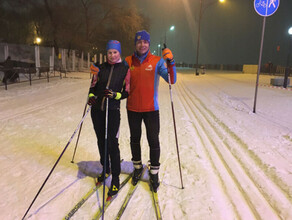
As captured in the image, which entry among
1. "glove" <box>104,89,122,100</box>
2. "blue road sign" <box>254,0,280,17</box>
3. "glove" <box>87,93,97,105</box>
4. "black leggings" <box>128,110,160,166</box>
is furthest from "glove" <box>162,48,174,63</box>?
"blue road sign" <box>254,0,280,17</box>

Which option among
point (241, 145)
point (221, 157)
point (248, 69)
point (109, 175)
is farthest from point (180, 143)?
point (248, 69)

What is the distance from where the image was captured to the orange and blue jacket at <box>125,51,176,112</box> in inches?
125

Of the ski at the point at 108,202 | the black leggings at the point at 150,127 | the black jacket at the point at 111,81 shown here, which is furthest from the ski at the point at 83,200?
the black jacket at the point at 111,81

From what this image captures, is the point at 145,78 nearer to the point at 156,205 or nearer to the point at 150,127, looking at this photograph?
the point at 150,127

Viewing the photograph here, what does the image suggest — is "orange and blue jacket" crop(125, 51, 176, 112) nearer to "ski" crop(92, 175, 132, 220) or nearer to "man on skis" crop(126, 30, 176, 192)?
"man on skis" crop(126, 30, 176, 192)

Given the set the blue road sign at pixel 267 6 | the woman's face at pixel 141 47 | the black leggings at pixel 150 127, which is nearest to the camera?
the woman's face at pixel 141 47

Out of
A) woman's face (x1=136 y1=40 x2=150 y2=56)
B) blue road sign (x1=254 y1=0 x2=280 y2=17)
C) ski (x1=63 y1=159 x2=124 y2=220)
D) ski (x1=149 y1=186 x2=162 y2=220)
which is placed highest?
blue road sign (x1=254 y1=0 x2=280 y2=17)

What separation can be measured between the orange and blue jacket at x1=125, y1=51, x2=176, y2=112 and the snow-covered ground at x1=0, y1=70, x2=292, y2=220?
124 cm

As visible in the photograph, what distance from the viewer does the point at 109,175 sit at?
3.69m

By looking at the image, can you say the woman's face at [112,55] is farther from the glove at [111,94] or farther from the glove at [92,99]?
the glove at [92,99]

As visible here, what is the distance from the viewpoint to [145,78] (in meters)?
3.17

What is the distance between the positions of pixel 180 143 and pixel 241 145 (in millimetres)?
1294

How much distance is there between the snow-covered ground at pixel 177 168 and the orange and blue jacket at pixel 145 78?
4.06 feet

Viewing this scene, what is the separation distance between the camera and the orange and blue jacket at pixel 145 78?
10.4ft
